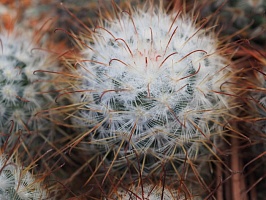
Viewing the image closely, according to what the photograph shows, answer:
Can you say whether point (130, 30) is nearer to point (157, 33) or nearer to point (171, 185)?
point (157, 33)

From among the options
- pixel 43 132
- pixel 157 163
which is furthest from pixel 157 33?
pixel 43 132

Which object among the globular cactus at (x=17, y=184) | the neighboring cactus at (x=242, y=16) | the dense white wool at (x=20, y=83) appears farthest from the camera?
the neighboring cactus at (x=242, y=16)

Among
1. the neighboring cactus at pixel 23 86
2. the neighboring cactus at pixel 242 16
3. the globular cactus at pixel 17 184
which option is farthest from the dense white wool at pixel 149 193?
the neighboring cactus at pixel 242 16

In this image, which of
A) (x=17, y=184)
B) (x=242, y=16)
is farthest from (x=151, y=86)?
(x=242, y=16)

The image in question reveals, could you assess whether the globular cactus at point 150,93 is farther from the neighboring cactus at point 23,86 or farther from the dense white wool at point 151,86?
the neighboring cactus at point 23,86

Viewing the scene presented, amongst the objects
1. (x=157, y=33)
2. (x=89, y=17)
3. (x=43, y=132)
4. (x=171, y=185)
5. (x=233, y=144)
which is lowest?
(x=171, y=185)

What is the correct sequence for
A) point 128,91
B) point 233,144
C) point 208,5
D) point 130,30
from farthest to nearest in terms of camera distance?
point 208,5
point 233,144
point 130,30
point 128,91

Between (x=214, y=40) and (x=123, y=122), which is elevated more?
(x=214, y=40)
